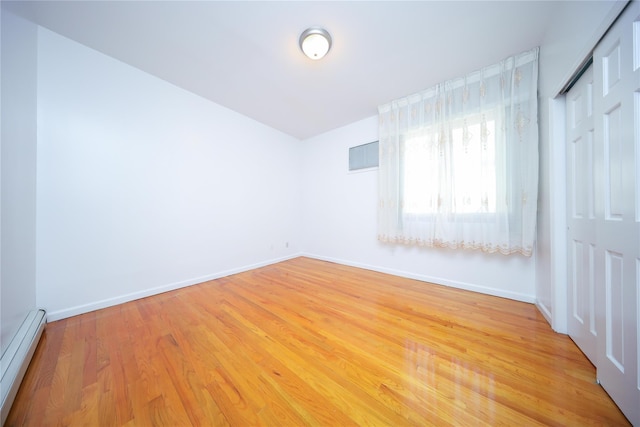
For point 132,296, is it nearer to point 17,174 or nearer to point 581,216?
point 17,174

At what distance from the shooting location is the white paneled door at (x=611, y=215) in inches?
33.8

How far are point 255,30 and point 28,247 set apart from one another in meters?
2.68

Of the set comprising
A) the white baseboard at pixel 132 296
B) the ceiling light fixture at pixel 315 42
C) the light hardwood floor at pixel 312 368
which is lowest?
the light hardwood floor at pixel 312 368

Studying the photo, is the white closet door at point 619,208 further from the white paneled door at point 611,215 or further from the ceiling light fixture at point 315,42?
the ceiling light fixture at point 315,42

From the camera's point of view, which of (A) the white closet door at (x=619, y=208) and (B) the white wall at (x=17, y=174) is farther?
(B) the white wall at (x=17, y=174)

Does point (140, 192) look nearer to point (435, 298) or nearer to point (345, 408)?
point (345, 408)

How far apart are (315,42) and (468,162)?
208 cm

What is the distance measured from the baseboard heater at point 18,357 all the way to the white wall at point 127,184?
34 centimetres

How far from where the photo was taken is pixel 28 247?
1.56 meters

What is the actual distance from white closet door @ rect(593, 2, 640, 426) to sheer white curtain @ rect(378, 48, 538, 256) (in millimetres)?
919

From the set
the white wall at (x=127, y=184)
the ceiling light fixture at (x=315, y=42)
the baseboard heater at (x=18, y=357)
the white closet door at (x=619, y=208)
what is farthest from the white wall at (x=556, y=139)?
the white wall at (x=127, y=184)

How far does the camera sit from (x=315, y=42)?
5.84 ft

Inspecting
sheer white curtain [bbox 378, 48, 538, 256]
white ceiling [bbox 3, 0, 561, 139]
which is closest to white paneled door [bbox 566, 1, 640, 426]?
sheer white curtain [bbox 378, 48, 538, 256]

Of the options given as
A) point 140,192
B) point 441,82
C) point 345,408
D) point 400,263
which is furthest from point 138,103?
point 400,263
